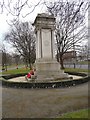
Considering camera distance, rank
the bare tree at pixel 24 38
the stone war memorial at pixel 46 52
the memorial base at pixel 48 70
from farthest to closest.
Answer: the bare tree at pixel 24 38 → the stone war memorial at pixel 46 52 → the memorial base at pixel 48 70

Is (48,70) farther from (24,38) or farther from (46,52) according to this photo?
(24,38)

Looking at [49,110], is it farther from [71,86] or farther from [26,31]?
[26,31]

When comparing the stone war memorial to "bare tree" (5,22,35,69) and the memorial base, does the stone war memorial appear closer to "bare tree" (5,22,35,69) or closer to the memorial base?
the memorial base

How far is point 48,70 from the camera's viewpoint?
45.4 ft

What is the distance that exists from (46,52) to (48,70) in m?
1.91

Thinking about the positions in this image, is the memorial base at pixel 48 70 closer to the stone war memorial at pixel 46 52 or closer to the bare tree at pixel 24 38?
the stone war memorial at pixel 46 52

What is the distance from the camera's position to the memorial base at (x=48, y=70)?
13.5 meters

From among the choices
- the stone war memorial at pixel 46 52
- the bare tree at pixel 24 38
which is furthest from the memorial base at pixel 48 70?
the bare tree at pixel 24 38

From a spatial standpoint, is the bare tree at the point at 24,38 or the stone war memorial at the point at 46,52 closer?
the stone war memorial at the point at 46,52

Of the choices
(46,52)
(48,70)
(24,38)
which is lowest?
(48,70)

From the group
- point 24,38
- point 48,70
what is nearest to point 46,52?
point 48,70

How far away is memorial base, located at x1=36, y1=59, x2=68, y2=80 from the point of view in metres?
13.5

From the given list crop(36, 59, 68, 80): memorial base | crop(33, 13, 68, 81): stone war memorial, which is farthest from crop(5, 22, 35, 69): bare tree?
crop(36, 59, 68, 80): memorial base

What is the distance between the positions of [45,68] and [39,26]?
4.19m
